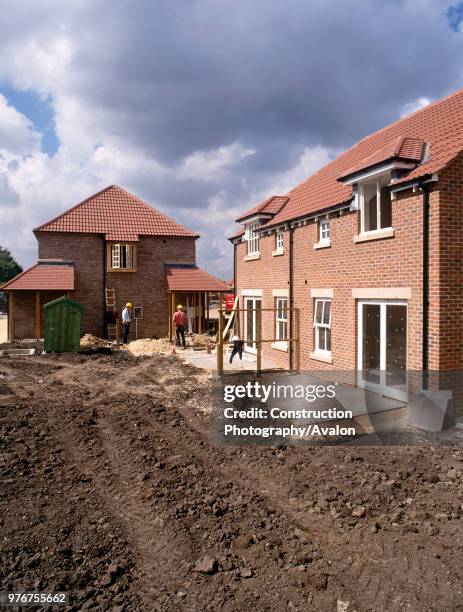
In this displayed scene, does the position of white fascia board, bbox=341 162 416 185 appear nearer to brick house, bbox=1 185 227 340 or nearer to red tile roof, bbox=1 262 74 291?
brick house, bbox=1 185 227 340

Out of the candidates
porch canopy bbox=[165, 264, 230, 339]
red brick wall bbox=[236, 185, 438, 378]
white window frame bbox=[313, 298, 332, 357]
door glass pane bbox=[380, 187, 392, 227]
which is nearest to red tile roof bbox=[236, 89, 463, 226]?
red brick wall bbox=[236, 185, 438, 378]

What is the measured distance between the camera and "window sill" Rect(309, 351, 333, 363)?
12688 millimetres

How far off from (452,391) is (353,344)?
2910mm

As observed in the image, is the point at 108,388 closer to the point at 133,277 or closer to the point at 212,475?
the point at 212,475

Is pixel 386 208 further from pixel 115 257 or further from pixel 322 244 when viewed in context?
pixel 115 257

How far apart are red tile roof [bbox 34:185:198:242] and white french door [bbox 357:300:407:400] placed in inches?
714

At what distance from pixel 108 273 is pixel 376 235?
1875cm

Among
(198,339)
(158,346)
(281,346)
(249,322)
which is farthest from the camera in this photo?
(198,339)

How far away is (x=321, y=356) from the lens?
1304 centimetres

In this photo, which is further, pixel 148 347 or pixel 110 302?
pixel 110 302

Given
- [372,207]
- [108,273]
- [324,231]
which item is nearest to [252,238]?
[324,231]

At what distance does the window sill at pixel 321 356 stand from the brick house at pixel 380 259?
32 mm

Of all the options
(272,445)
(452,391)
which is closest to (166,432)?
(272,445)

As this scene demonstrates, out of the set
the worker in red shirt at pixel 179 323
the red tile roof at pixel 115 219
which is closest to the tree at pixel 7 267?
the red tile roof at pixel 115 219
